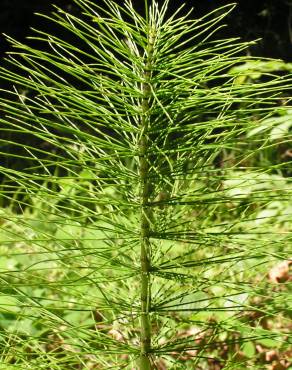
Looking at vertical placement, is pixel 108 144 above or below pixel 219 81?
below

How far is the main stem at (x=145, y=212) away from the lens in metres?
1.06

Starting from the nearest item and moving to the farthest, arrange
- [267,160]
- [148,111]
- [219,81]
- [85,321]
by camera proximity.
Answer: [148,111] < [85,321] < [267,160] < [219,81]

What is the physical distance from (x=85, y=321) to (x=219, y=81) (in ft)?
13.0

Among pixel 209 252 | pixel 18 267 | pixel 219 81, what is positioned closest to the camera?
pixel 18 267

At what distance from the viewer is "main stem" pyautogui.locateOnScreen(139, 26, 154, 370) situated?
106 centimetres

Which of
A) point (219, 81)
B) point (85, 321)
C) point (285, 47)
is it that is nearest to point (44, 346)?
point (85, 321)

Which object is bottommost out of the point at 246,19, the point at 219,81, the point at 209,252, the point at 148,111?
the point at 209,252

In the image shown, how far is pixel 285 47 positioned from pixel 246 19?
0.54 meters

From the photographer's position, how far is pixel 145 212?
1.14m

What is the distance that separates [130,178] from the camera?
1072mm

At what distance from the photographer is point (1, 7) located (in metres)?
5.82

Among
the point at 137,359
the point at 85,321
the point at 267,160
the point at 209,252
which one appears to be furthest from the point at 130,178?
the point at 267,160

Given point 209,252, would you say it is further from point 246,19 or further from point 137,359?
point 246,19

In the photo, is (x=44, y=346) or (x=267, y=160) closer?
(x=44, y=346)
